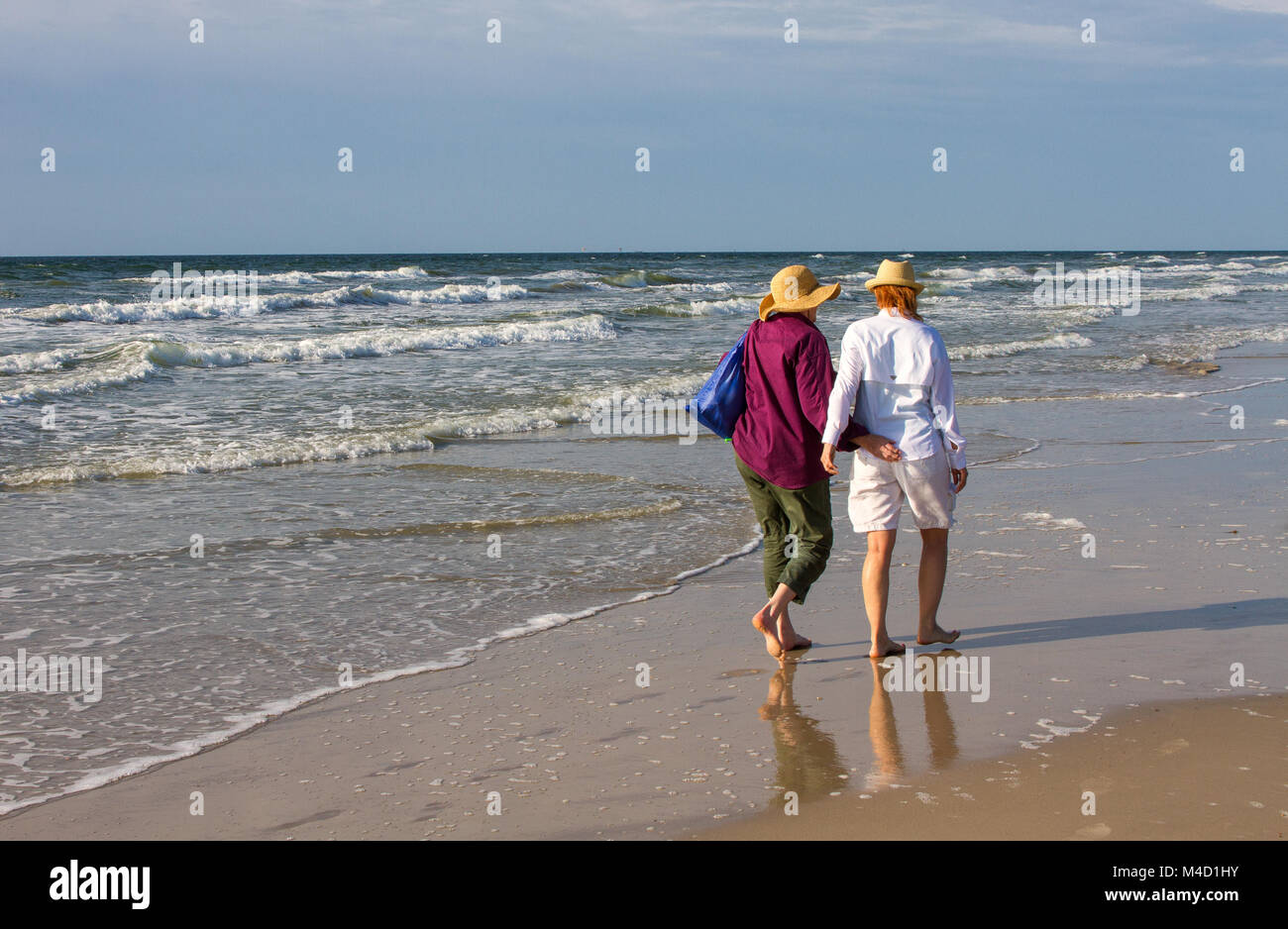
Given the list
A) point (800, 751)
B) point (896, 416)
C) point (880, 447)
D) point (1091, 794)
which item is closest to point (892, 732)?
point (800, 751)

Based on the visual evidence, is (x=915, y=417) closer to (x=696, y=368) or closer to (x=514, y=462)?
(x=514, y=462)

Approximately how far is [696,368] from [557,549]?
10.9 m

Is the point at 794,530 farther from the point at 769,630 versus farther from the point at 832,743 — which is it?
the point at 832,743

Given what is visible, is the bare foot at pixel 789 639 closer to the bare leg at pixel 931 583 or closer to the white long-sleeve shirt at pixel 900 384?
the bare leg at pixel 931 583

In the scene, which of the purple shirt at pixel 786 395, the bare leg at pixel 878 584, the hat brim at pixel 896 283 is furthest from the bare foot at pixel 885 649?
the hat brim at pixel 896 283

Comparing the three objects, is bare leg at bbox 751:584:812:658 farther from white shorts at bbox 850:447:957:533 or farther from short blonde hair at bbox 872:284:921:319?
short blonde hair at bbox 872:284:921:319

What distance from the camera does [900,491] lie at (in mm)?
4695

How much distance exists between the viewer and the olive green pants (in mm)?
Result: 4816

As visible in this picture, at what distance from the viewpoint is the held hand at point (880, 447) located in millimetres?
4539

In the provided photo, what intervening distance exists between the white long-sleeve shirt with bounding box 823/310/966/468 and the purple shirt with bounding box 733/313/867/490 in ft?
0.43

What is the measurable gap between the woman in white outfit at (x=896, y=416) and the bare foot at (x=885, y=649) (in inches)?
5.3
